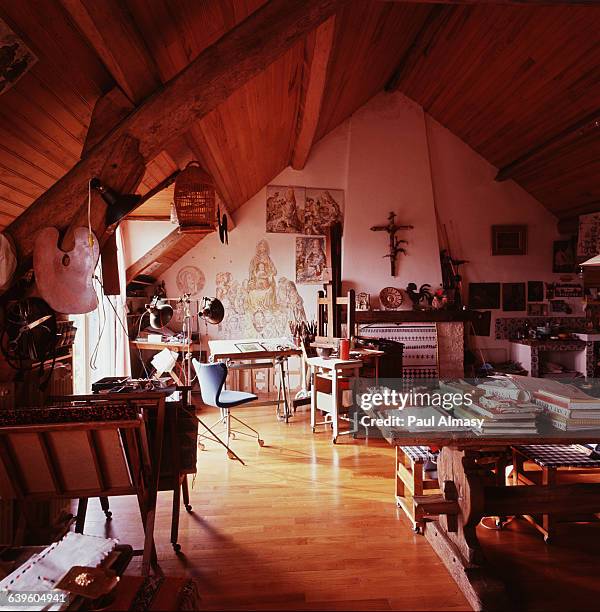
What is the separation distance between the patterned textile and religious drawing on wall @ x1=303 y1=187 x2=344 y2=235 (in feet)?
16.3

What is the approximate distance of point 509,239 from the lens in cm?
778

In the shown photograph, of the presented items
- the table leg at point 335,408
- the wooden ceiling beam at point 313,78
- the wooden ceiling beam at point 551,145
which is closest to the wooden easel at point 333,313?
the table leg at point 335,408

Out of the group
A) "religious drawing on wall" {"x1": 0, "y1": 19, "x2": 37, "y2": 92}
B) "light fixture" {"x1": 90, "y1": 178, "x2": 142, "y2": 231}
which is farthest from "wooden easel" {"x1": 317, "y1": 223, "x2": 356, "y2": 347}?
"religious drawing on wall" {"x1": 0, "y1": 19, "x2": 37, "y2": 92}

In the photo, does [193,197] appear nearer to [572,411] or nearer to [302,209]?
[572,411]

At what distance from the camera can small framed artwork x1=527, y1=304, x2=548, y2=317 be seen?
782cm

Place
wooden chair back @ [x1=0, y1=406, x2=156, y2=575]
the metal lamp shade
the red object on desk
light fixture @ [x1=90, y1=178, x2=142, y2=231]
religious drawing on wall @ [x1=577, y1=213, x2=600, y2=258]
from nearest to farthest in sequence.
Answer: wooden chair back @ [x1=0, y1=406, x2=156, y2=575], light fixture @ [x1=90, y1=178, x2=142, y2=231], the metal lamp shade, the red object on desk, religious drawing on wall @ [x1=577, y1=213, x2=600, y2=258]

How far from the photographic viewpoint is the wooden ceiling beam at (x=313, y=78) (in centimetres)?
354

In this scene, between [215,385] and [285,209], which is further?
[285,209]

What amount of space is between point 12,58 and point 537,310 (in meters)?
7.98

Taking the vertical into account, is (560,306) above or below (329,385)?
above

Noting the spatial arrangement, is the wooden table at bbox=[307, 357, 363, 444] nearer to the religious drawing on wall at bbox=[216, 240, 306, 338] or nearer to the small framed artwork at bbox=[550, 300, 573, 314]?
the religious drawing on wall at bbox=[216, 240, 306, 338]

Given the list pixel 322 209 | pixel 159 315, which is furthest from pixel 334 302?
pixel 159 315

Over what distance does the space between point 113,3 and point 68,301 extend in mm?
1505

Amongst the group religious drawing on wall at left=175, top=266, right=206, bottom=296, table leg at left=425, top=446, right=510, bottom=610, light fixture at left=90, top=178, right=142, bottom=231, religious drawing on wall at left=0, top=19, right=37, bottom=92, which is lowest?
table leg at left=425, top=446, right=510, bottom=610
